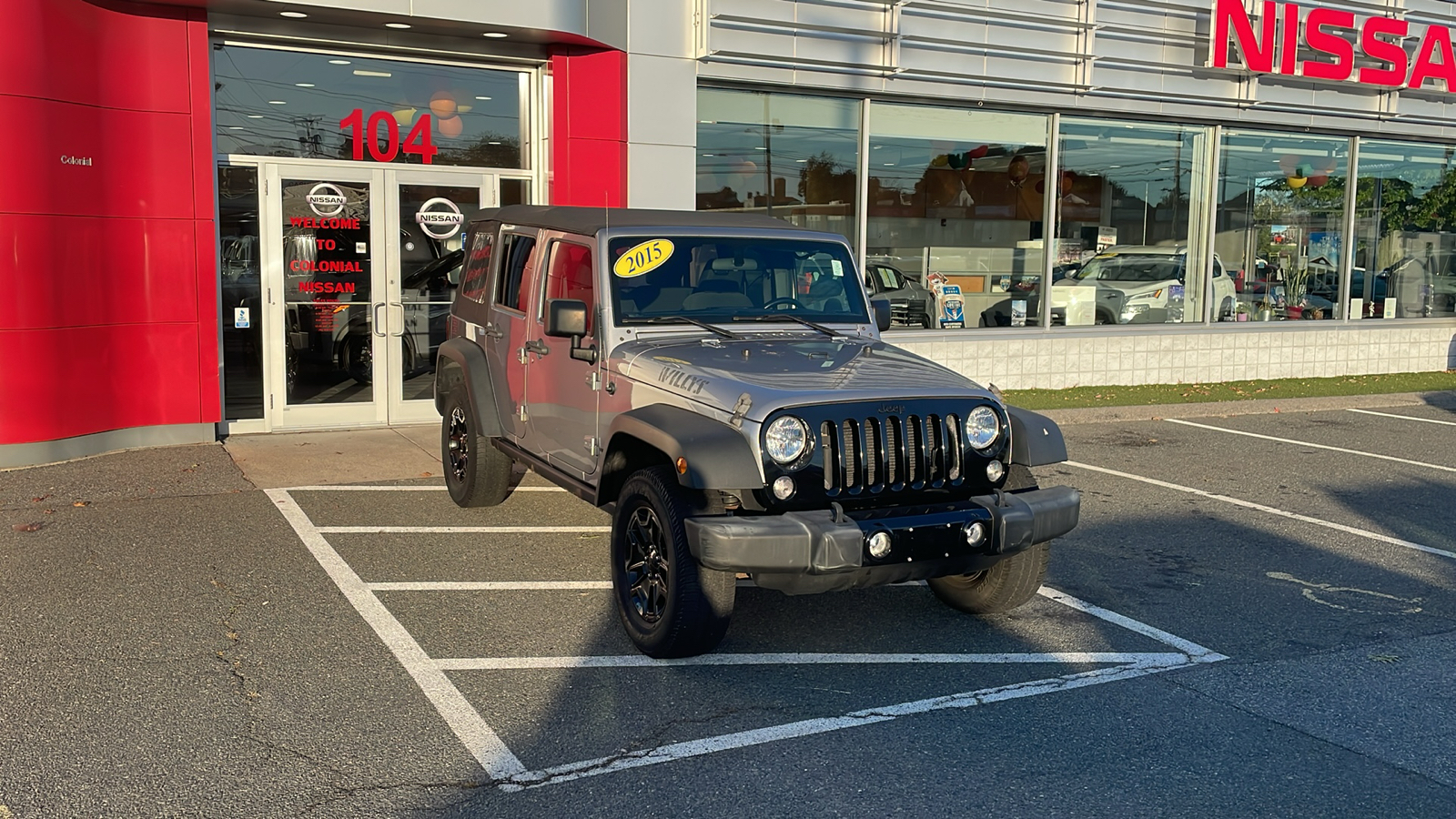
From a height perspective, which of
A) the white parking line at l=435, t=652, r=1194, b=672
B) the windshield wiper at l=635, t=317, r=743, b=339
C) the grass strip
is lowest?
the white parking line at l=435, t=652, r=1194, b=672

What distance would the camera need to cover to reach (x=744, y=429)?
531 centimetres

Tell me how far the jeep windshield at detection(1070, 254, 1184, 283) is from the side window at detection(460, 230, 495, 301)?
903 centimetres

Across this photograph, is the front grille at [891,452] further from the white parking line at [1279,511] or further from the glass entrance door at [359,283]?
the glass entrance door at [359,283]

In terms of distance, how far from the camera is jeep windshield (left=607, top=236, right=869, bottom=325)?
6.69 meters

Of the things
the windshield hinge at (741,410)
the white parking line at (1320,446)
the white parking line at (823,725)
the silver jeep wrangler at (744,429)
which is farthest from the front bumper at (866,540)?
the white parking line at (1320,446)

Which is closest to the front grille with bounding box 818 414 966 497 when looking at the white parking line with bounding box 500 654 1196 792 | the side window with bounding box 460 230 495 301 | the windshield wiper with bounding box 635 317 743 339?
the white parking line with bounding box 500 654 1196 792

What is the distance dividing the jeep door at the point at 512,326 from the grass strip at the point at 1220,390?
7116mm

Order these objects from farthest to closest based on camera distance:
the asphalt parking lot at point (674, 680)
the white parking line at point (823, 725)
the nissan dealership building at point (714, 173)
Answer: the nissan dealership building at point (714, 173)
the white parking line at point (823, 725)
the asphalt parking lot at point (674, 680)

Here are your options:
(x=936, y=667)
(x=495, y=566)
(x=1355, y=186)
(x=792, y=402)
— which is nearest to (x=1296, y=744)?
(x=936, y=667)

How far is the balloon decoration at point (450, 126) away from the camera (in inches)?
477

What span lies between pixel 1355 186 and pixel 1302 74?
2814 millimetres

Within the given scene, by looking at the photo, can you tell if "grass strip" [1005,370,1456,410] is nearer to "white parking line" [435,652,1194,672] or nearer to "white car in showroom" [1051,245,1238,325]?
"white car in showroom" [1051,245,1238,325]

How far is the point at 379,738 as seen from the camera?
4629mm

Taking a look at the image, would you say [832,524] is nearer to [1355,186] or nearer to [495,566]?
[495,566]
